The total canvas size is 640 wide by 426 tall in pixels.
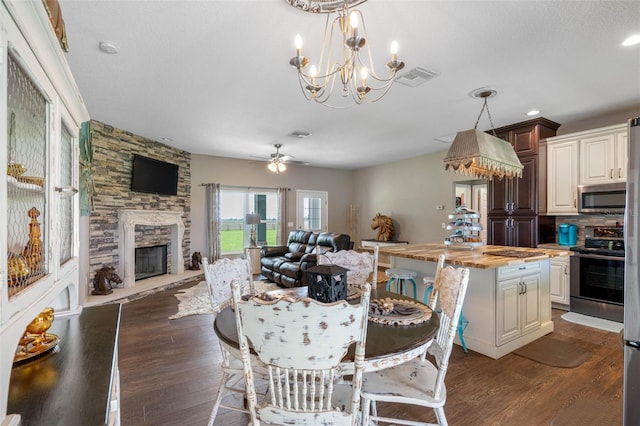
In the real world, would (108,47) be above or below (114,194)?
above

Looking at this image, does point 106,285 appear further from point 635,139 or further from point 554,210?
point 554,210

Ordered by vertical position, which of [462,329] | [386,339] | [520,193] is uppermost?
[520,193]

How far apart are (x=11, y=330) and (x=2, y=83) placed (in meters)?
0.56

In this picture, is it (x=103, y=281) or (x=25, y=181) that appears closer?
(x=25, y=181)

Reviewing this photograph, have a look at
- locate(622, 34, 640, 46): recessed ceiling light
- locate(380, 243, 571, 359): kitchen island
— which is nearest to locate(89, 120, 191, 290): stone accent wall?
locate(380, 243, 571, 359): kitchen island

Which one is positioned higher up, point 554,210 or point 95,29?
point 95,29

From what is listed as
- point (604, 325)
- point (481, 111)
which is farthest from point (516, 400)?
point (481, 111)

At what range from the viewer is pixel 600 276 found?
397 centimetres

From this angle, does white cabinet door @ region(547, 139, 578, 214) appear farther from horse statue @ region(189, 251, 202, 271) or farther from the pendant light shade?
horse statue @ region(189, 251, 202, 271)

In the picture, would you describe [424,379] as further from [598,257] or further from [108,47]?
[598,257]

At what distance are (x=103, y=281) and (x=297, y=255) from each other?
318 centimetres

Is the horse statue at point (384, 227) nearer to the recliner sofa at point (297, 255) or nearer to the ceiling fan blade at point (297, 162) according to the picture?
the recliner sofa at point (297, 255)

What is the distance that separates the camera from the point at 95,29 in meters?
2.35

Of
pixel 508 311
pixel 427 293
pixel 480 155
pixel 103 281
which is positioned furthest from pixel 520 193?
pixel 103 281
